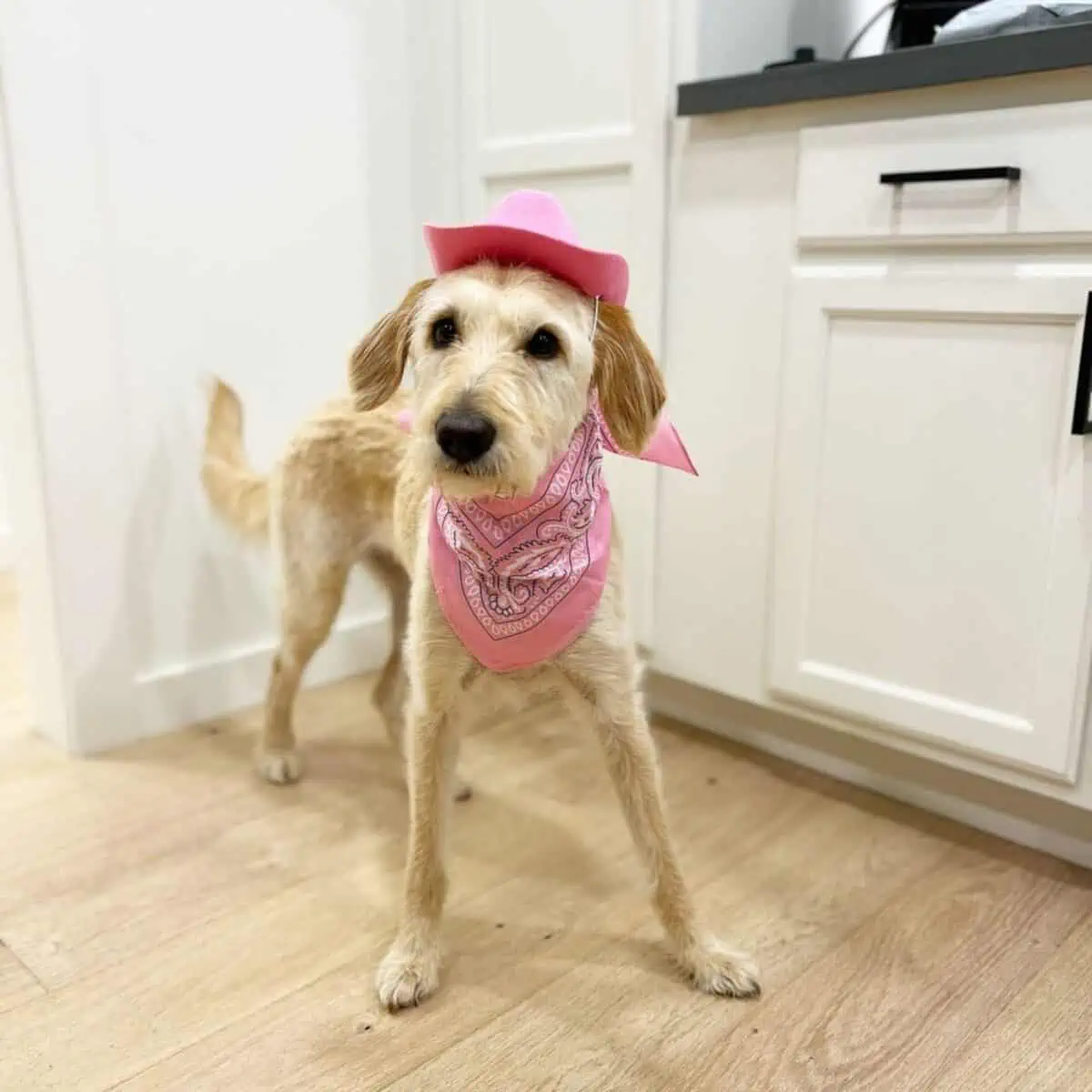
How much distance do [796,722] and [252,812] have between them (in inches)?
38.2

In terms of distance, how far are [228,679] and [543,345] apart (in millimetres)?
1302

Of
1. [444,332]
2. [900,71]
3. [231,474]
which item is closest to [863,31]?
[900,71]

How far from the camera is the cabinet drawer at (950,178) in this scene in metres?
1.34

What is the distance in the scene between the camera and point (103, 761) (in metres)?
1.92

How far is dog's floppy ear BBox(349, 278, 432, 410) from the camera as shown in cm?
125

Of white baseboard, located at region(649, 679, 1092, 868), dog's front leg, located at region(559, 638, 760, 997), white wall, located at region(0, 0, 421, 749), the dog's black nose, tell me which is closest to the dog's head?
the dog's black nose

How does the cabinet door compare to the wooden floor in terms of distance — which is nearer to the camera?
the wooden floor

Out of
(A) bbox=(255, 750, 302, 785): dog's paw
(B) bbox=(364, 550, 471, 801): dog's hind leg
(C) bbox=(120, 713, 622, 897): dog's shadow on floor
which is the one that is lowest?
(C) bbox=(120, 713, 622, 897): dog's shadow on floor

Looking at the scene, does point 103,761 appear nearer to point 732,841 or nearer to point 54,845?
point 54,845

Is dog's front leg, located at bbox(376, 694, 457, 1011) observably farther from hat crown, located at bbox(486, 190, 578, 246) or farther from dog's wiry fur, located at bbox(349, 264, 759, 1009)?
hat crown, located at bbox(486, 190, 578, 246)

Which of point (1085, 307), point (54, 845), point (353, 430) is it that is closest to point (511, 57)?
point (353, 430)

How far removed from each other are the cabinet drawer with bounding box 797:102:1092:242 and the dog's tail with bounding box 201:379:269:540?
1017 millimetres

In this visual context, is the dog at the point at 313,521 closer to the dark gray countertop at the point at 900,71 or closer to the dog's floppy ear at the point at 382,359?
the dog's floppy ear at the point at 382,359

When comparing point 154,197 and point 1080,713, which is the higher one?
point 154,197
